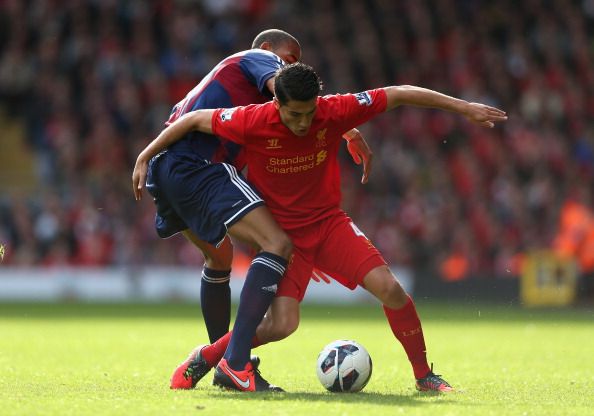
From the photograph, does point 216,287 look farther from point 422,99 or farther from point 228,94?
point 422,99

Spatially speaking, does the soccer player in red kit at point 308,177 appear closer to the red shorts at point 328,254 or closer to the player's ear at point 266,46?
the red shorts at point 328,254

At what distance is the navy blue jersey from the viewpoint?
22.9ft

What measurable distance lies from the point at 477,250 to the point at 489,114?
38.4 ft

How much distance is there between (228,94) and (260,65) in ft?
0.98

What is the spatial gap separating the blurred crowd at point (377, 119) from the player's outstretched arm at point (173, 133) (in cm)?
1109

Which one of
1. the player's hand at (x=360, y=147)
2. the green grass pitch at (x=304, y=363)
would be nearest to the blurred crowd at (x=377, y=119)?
the green grass pitch at (x=304, y=363)

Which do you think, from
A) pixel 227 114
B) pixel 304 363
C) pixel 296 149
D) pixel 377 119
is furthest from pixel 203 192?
pixel 377 119

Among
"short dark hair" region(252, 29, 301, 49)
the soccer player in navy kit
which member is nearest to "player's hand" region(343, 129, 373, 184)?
the soccer player in navy kit

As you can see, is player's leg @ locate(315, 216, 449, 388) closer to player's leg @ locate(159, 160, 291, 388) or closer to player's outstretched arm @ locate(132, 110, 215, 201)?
player's leg @ locate(159, 160, 291, 388)

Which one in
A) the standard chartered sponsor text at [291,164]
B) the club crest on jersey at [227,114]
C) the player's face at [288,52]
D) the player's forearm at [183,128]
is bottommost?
the standard chartered sponsor text at [291,164]

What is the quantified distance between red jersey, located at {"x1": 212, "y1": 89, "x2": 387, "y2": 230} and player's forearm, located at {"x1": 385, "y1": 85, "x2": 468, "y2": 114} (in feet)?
0.18

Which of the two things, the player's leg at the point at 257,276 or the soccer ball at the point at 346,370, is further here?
the soccer ball at the point at 346,370

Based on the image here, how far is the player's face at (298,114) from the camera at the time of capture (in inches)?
251

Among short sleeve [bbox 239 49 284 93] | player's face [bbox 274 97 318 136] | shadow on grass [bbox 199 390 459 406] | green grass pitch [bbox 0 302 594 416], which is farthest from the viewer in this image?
short sleeve [bbox 239 49 284 93]
